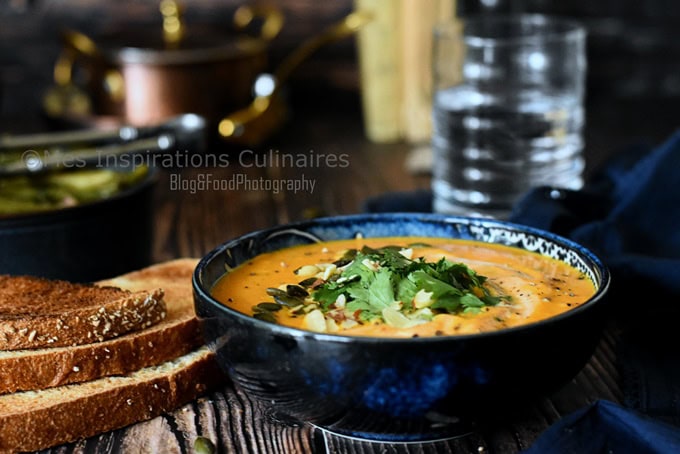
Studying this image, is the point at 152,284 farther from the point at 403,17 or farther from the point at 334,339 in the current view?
the point at 403,17

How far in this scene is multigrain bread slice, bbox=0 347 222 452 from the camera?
1535 millimetres

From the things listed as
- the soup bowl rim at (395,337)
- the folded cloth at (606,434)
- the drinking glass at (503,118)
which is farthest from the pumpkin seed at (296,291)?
the drinking glass at (503,118)

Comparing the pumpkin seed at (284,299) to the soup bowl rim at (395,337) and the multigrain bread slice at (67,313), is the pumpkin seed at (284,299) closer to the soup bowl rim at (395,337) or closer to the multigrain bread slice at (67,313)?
the soup bowl rim at (395,337)

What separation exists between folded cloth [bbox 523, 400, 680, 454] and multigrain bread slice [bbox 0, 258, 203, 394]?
687 millimetres

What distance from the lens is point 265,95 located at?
373 centimetres

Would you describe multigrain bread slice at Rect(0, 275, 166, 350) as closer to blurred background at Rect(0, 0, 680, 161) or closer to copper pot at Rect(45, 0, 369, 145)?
copper pot at Rect(45, 0, 369, 145)

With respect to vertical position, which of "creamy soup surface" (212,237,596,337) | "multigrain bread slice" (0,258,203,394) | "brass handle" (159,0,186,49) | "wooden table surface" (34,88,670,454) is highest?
"brass handle" (159,0,186,49)

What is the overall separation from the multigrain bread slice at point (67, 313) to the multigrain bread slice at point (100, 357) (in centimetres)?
2

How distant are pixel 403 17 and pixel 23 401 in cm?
256

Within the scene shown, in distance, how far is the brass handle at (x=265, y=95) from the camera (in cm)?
356

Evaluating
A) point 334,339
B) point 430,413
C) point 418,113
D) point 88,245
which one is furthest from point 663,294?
point 418,113

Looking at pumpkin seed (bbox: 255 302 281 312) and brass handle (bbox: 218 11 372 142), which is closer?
pumpkin seed (bbox: 255 302 281 312)

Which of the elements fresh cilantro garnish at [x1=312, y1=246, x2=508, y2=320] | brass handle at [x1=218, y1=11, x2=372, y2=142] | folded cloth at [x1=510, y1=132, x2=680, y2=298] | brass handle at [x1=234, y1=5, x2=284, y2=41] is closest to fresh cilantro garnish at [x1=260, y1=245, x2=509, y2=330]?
fresh cilantro garnish at [x1=312, y1=246, x2=508, y2=320]

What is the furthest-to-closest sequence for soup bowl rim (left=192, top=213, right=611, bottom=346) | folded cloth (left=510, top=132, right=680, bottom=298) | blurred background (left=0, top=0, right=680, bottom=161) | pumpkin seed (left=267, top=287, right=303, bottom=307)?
blurred background (left=0, top=0, right=680, bottom=161)
folded cloth (left=510, top=132, right=680, bottom=298)
pumpkin seed (left=267, top=287, right=303, bottom=307)
soup bowl rim (left=192, top=213, right=611, bottom=346)
